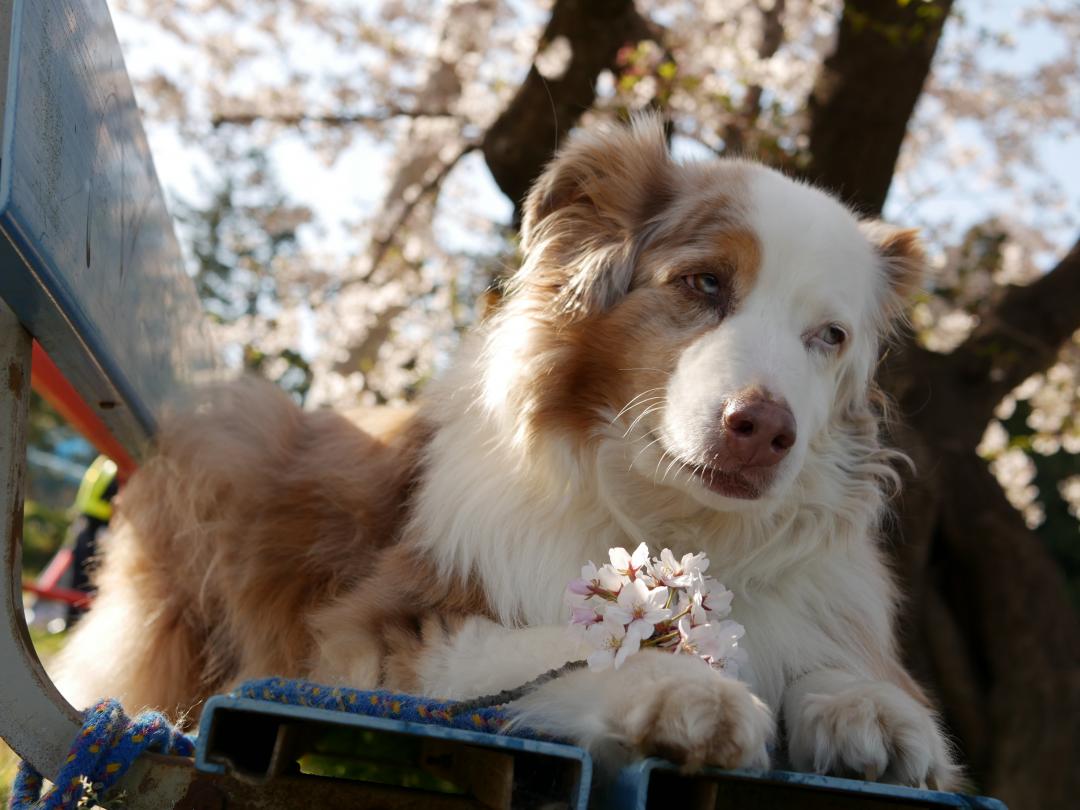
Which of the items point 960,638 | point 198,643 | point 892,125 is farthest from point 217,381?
point 960,638

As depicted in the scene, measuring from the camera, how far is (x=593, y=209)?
288 centimetres

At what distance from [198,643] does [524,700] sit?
4.79 feet

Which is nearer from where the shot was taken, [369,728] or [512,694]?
[369,728]

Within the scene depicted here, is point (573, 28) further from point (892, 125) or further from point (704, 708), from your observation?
point (704, 708)

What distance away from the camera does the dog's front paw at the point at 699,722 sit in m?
1.63

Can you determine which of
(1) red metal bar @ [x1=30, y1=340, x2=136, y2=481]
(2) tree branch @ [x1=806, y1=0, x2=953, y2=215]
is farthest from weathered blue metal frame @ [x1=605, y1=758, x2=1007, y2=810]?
(2) tree branch @ [x1=806, y1=0, x2=953, y2=215]

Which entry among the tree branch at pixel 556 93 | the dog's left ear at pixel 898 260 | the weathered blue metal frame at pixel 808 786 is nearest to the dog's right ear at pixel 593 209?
the dog's left ear at pixel 898 260

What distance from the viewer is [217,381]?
374 cm

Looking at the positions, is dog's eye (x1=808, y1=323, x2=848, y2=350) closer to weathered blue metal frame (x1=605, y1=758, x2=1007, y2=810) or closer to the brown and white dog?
the brown and white dog

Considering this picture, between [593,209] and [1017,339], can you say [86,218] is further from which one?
[1017,339]

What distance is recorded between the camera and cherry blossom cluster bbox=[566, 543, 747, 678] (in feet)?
6.03

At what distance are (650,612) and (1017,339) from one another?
513 cm

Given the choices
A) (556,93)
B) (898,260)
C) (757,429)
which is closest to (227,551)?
(757,429)

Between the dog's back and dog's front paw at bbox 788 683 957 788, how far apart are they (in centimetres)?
131
